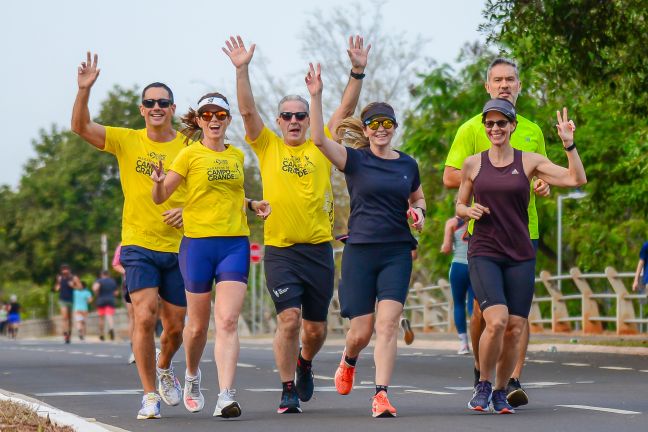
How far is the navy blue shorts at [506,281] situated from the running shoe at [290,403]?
4.72ft

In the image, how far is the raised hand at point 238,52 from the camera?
10.3m

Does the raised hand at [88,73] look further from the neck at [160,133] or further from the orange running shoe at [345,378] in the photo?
the orange running shoe at [345,378]

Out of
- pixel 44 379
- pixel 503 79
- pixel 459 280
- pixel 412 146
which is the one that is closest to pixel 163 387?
pixel 503 79

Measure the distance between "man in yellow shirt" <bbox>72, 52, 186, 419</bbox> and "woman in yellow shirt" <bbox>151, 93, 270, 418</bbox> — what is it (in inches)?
9.5

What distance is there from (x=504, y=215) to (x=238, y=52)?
2.03m

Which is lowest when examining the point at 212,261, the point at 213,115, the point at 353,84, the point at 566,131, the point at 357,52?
the point at 212,261

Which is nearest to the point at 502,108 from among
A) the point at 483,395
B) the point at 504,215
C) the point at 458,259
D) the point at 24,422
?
the point at 504,215

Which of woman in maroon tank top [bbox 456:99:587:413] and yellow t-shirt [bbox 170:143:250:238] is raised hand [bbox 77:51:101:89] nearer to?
yellow t-shirt [bbox 170:143:250:238]

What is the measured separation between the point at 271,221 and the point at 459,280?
24.6ft

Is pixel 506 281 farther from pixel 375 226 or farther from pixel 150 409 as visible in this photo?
pixel 150 409

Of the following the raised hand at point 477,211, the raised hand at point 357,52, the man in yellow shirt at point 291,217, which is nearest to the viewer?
the raised hand at point 477,211

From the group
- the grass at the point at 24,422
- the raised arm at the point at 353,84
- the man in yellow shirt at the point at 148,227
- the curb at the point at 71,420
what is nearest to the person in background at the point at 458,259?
the raised arm at the point at 353,84

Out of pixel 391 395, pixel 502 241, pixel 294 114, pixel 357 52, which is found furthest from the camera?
pixel 391 395

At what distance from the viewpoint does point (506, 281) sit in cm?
1005
